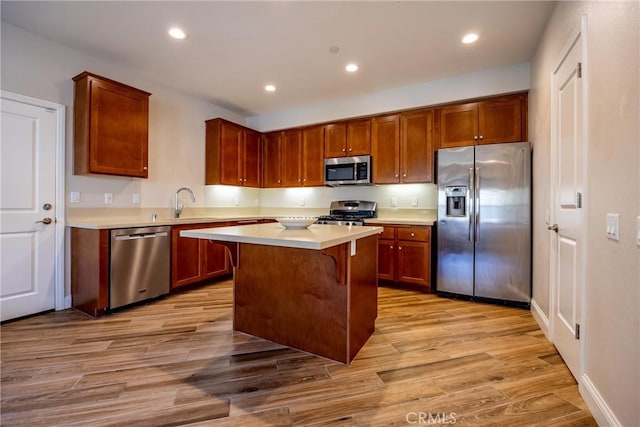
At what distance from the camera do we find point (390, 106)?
4.04 m

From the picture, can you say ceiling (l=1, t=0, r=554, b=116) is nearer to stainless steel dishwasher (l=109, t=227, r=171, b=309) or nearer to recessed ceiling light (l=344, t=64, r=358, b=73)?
recessed ceiling light (l=344, t=64, r=358, b=73)

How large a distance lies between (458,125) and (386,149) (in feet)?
3.10

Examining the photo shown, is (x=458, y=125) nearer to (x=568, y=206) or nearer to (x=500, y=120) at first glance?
(x=500, y=120)

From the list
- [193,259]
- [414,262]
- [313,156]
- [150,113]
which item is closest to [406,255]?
[414,262]

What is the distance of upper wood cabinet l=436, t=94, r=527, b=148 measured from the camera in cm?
338

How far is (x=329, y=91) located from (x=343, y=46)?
1.20 meters

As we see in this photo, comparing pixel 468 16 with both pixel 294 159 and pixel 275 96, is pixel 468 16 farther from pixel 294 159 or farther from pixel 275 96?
pixel 294 159

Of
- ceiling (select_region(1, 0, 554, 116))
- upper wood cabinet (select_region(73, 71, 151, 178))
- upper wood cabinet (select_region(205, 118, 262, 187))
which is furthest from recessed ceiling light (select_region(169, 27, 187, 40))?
upper wood cabinet (select_region(205, 118, 262, 187))

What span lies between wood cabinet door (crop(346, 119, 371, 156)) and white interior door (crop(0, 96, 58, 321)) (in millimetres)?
3439

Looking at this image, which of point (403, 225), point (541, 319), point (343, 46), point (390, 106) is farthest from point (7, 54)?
point (541, 319)

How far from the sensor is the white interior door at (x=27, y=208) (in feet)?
8.60

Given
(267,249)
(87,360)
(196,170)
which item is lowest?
(87,360)

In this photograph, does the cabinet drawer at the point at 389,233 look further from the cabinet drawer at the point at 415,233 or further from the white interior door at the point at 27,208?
the white interior door at the point at 27,208

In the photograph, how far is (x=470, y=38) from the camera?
280cm
